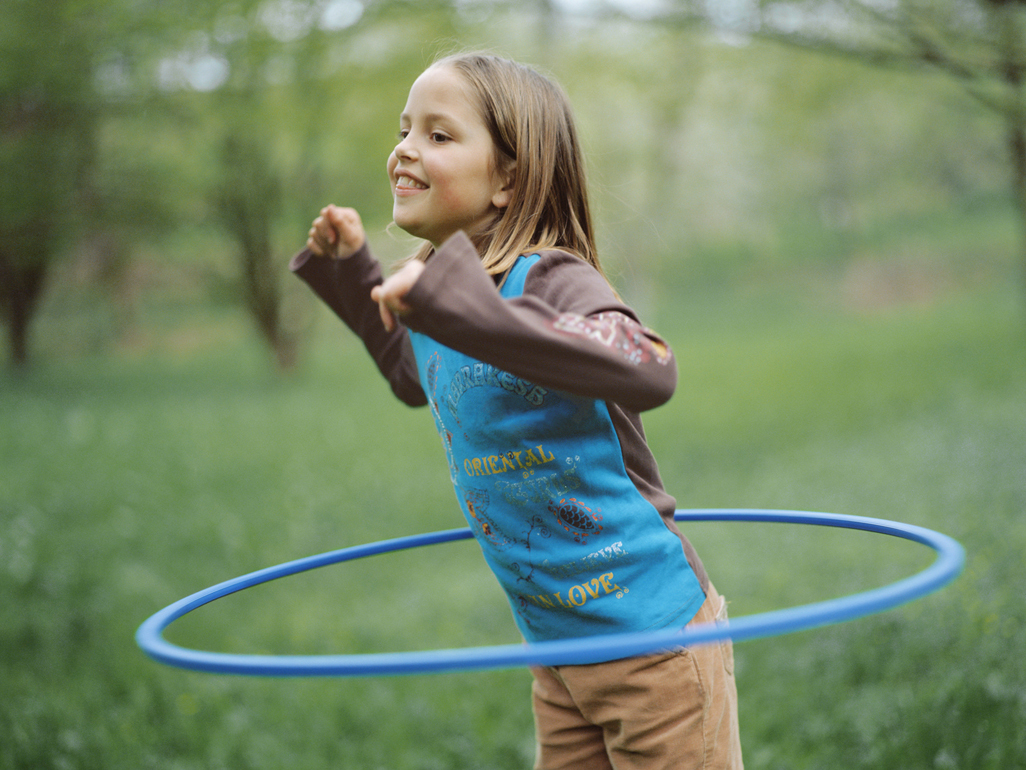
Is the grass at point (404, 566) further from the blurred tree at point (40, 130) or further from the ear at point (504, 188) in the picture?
the ear at point (504, 188)

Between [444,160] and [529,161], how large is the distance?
19cm

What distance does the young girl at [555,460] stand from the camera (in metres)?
1.93

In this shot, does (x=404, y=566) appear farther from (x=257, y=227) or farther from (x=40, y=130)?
(x=257, y=227)

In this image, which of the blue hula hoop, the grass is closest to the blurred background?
the grass

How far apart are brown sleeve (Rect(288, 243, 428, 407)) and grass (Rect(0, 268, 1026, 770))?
2345mm

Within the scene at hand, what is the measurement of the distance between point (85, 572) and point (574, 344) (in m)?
5.95

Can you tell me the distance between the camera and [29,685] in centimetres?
501

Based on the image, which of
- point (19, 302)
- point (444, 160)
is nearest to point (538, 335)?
point (444, 160)

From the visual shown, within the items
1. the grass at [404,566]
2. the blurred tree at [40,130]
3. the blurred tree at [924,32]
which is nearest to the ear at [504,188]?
the grass at [404,566]

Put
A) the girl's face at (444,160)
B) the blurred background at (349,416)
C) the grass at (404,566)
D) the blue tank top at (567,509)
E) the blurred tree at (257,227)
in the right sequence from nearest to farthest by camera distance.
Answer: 1. the blue tank top at (567,509)
2. the girl's face at (444,160)
3. the grass at (404,566)
4. the blurred background at (349,416)
5. the blurred tree at (257,227)

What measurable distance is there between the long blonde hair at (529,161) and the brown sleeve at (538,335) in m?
0.41

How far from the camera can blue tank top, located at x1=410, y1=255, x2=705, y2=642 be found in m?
1.93

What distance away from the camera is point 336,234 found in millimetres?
2539

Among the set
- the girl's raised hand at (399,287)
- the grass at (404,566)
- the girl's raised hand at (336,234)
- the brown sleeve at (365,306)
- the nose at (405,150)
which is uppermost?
the nose at (405,150)
